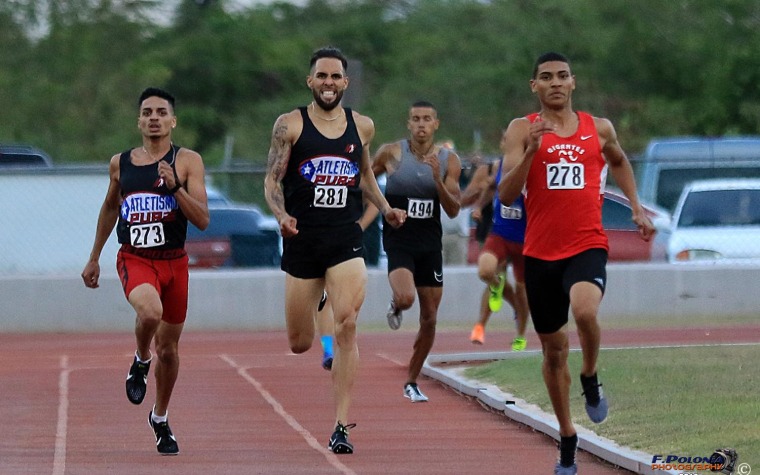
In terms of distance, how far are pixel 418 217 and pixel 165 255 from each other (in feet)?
11.1

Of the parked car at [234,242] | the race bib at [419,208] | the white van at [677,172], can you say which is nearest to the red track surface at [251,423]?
the race bib at [419,208]

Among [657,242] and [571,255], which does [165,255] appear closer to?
[571,255]

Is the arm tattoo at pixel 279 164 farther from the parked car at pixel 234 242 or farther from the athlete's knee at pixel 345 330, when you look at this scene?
the parked car at pixel 234 242

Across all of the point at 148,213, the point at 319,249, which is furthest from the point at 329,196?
the point at 148,213

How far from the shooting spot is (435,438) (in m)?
10.9

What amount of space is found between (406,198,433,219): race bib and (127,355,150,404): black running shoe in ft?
11.3

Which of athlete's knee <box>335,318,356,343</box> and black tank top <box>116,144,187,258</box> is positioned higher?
black tank top <box>116,144,187,258</box>

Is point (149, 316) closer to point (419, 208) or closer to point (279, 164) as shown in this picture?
point (279, 164)

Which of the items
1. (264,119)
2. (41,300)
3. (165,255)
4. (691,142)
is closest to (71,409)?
(165,255)

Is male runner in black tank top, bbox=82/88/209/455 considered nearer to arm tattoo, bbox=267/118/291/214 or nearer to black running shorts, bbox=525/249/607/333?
arm tattoo, bbox=267/118/291/214

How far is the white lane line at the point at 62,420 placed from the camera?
9766 mm

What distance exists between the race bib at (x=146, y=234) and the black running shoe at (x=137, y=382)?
0.77 meters
